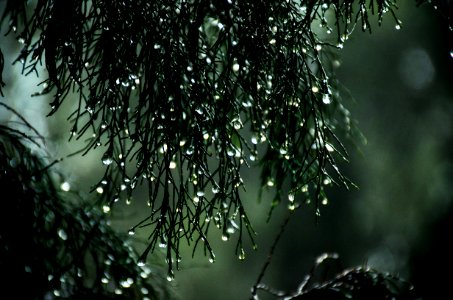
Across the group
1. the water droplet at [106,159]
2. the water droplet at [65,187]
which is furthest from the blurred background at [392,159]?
the water droplet at [106,159]

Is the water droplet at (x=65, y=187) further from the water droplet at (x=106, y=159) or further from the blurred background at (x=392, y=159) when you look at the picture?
the blurred background at (x=392, y=159)

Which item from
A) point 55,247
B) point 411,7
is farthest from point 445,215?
point 55,247

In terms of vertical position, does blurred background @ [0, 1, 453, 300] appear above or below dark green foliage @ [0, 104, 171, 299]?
above

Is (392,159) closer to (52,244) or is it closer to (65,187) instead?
(65,187)

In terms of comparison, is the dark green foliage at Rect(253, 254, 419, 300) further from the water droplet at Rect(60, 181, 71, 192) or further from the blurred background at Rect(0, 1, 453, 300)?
the blurred background at Rect(0, 1, 453, 300)

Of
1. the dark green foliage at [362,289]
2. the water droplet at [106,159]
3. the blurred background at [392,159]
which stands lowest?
the dark green foliage at [362,289]

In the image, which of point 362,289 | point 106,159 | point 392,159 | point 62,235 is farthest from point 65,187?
point 392,159

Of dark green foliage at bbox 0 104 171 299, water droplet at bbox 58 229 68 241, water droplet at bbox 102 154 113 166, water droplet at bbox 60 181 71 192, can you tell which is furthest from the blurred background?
water droplet at bbox 102 154 113 166

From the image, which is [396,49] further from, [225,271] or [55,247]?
[55,247]
